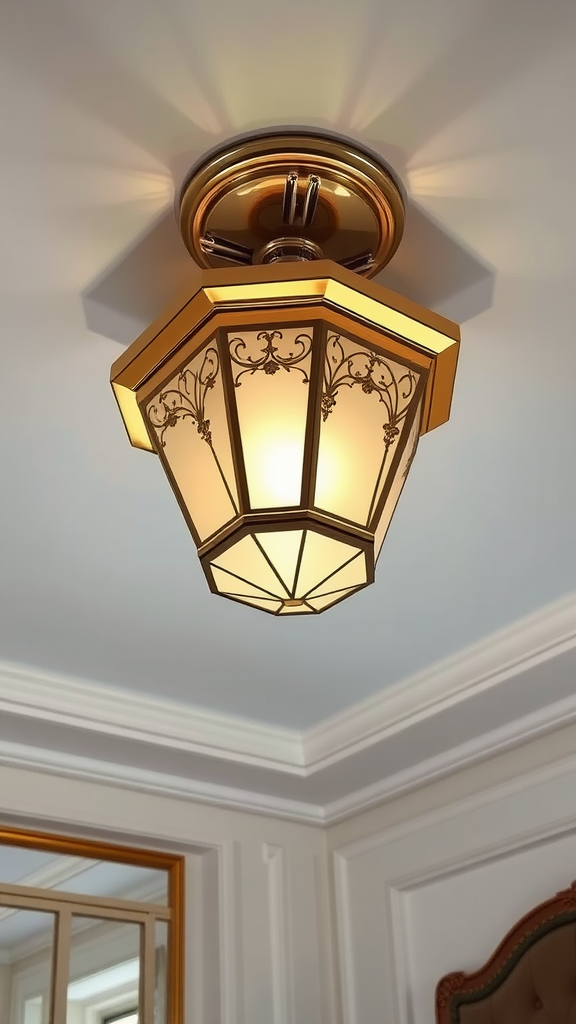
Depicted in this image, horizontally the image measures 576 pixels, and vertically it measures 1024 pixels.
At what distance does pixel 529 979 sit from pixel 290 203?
7.12 ft

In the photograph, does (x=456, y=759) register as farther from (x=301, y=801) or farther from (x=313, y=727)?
(x=301, y=801)

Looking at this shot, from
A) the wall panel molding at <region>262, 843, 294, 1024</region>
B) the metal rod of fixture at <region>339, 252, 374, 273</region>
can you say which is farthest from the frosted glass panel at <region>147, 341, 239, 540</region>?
the wall panel molding at <region>262, 843, 294, 1024</region>

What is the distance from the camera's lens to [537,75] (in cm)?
128

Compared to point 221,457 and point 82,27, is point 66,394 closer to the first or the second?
point 221,457

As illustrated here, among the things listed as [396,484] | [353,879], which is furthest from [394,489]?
[353,879]

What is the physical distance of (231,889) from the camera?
313cm

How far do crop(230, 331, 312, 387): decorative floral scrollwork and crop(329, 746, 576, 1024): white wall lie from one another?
1911mm

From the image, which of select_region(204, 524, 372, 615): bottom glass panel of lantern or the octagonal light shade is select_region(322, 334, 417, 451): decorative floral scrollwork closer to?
the octagonal light shade

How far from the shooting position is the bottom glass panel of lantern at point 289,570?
1311mm

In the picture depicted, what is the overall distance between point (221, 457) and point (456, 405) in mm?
662

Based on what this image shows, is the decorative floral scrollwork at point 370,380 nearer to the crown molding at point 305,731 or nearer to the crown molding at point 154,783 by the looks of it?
the crown molding at point 305,731

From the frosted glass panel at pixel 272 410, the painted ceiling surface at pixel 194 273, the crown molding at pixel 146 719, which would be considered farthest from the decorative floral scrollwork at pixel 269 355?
the crown molding at pixel 146 719

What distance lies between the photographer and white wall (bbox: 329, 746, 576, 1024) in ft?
9.02

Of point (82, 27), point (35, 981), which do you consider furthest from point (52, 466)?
point (35, 981)
